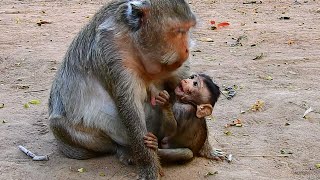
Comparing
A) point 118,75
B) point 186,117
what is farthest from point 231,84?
point 118,75

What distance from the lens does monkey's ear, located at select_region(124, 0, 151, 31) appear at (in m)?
4.13

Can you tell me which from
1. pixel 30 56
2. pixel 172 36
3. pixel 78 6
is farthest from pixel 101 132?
pixel 78 6

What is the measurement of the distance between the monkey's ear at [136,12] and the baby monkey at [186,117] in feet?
2.17

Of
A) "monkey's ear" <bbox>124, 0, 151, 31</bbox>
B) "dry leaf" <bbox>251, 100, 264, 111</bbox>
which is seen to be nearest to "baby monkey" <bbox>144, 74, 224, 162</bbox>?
"monkey's ear" <bbox>124, 0, 151, 31</bbox>

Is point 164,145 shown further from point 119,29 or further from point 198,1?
point 198,1

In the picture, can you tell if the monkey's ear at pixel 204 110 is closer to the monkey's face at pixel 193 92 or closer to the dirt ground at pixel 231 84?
the monkey's face at pixel 193 92

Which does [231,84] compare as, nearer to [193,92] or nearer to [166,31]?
[193,92]

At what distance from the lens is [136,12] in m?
4.17

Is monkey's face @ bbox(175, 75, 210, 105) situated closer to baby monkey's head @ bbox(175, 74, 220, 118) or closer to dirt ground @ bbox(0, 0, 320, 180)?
baby monkey's head @ bbox(175, 74, 220, 118)

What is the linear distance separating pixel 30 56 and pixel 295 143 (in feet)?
14.4

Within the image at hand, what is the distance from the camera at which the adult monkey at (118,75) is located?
13.5 ft

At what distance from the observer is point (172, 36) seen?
407cm

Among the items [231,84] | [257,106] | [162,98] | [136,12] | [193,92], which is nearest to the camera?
[136,12]

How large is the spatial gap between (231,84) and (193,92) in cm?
229
